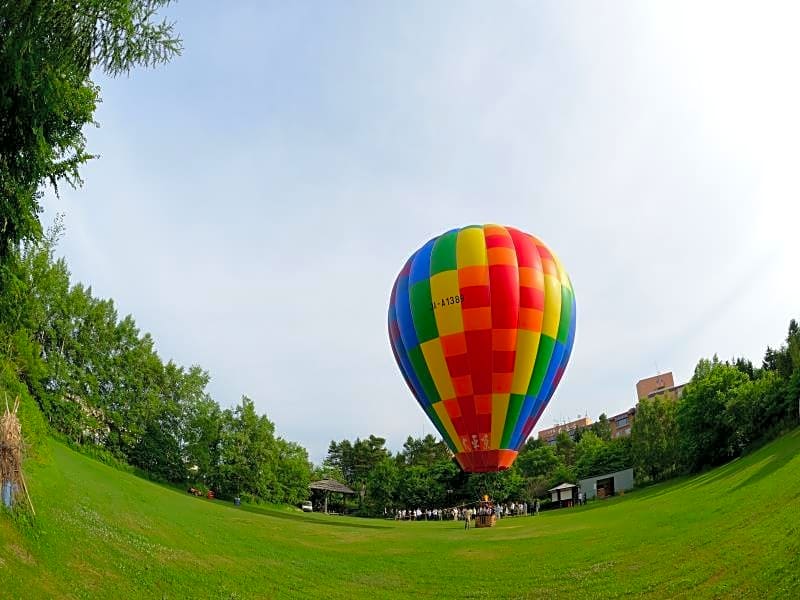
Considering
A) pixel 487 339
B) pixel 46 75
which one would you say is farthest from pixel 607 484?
pixel 46 75

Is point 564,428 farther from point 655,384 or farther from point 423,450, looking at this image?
point 423,450

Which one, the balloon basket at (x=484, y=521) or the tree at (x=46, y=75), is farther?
the balloon basket at (x=484, y=521)

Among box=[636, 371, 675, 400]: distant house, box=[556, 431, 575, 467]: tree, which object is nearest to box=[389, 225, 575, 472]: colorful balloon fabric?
box=[556, 431, 575, 467]: tree

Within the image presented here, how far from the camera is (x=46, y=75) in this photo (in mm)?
9672

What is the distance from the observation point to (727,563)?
1318 centimetres

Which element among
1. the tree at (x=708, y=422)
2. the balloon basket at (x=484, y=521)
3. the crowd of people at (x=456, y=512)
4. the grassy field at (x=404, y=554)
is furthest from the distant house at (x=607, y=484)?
the grassy field at (x=404, y=554)

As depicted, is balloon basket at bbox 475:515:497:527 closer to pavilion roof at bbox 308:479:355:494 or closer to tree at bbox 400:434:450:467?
pavilion roof at bbox 308:479:355:494

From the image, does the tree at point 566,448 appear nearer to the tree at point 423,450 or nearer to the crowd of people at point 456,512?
the tree at point 423,450

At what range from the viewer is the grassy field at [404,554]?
13.1 meters

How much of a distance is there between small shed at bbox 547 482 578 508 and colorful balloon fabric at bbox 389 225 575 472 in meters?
28.4

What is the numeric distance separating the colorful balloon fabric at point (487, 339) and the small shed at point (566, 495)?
28.4 metres

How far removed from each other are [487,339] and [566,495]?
111 ft

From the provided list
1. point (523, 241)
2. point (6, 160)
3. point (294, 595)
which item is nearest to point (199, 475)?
point (523, 241)

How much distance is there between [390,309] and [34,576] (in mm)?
20828
